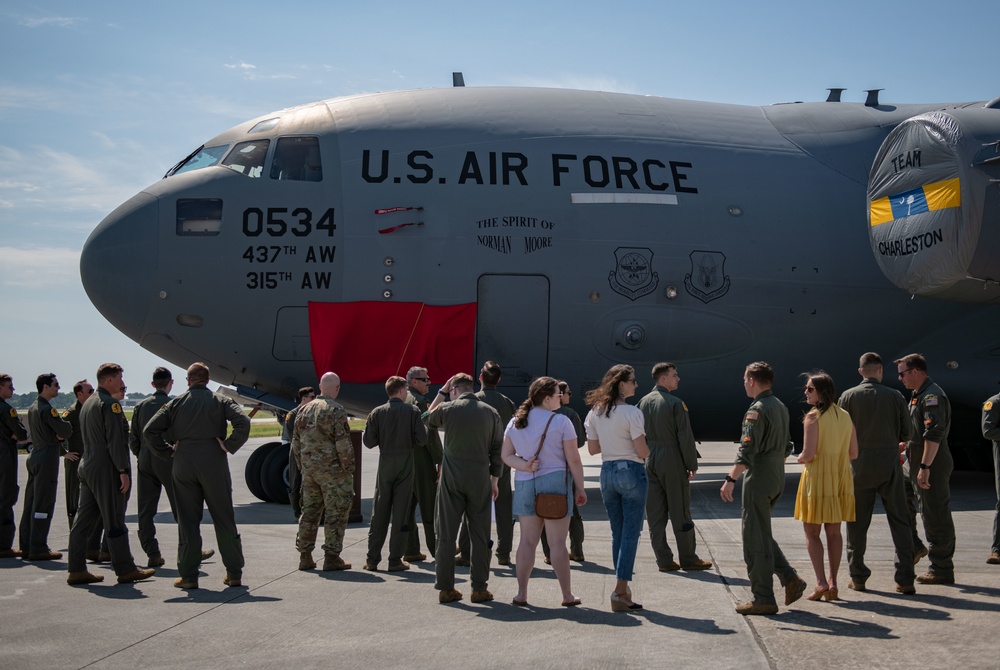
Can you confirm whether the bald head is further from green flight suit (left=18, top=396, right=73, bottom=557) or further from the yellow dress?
the yellow dress

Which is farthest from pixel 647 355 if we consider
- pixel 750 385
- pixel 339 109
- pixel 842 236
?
pixel 750 385

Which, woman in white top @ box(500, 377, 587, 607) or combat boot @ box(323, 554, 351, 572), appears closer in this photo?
woman in white top @ box(500, 377, 587, 607)

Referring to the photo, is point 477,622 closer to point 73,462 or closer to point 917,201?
point 73,462

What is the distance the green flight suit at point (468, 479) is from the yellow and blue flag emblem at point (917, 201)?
6.80m

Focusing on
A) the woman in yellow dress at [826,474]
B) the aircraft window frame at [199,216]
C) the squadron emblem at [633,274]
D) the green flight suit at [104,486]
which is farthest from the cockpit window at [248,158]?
the woman in yellow dress at [826,474]

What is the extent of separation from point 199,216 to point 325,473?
593cm

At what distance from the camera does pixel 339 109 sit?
14.9 metres

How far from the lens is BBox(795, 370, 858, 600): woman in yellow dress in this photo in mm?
7762

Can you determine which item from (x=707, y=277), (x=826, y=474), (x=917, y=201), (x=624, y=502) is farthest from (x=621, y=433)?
(x=707, y=277)

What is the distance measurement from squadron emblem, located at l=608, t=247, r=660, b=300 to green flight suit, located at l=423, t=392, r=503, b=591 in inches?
252

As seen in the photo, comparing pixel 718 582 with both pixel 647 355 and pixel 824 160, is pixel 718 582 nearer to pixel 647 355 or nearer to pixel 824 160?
pixel 647 355

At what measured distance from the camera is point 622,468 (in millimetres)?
7812

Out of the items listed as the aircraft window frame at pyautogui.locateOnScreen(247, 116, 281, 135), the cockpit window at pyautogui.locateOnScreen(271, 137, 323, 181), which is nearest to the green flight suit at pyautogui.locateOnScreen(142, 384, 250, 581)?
the cockpit window at pyautogui.locateOnScreen(271, 137, 323, 181)

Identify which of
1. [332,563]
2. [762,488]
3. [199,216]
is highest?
[199,216]
